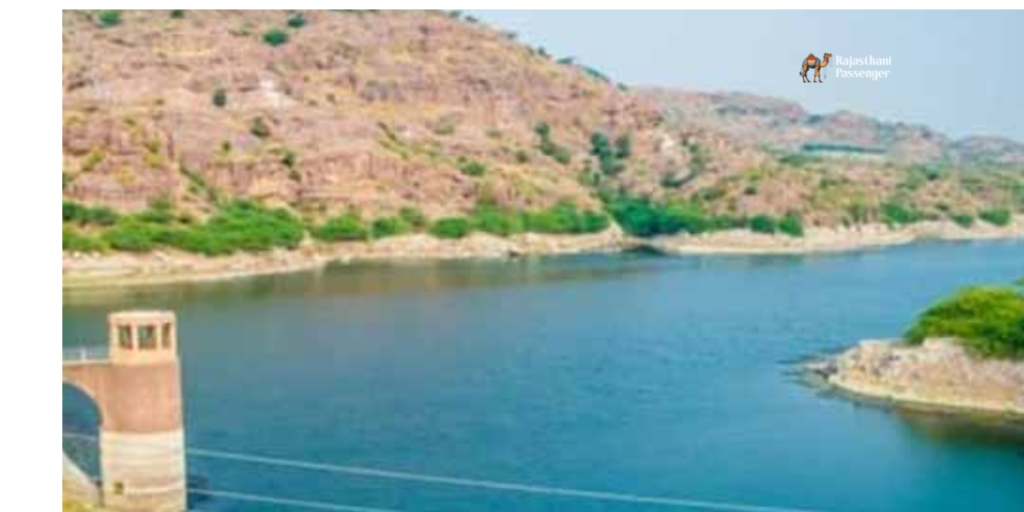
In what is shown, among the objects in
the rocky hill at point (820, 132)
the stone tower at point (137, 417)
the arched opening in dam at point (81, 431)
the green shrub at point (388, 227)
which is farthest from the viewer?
the rocky hill at point (820, 132)

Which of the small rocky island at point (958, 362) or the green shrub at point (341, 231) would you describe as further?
the green shrub at point (341, 231)

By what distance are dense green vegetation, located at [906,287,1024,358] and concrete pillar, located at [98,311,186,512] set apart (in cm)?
1547

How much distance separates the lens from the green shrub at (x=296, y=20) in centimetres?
8538

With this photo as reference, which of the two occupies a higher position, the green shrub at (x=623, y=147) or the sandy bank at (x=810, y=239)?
the green shrub at (x=623, y=147)

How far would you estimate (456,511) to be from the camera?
19984mm

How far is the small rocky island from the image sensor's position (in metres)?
27.2

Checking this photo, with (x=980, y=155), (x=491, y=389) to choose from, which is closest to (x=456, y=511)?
(x=491, y=389)

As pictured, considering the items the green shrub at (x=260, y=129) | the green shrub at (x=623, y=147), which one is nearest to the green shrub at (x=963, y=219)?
the green shrub at (x=623, y=147)

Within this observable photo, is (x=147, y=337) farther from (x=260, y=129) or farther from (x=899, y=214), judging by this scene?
(x=899, y=214)

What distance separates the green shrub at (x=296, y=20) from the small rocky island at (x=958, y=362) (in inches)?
2387

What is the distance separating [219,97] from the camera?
71.8m

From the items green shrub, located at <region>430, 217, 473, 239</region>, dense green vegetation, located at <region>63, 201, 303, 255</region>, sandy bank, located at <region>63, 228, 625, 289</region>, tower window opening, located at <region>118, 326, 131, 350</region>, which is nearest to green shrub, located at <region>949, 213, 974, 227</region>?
sandy bank, located at <region>63, 228, 625, 289</region>

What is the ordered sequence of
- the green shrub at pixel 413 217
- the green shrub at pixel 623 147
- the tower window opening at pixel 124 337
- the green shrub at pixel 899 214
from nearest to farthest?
the tower window opening at pixel 124 337
the green shrub at pixel 413 217
the green shrub at pixel 899 214
the green shrub at pixel 623 147

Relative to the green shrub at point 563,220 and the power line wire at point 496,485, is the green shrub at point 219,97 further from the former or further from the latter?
the power line wire at point 496,485
